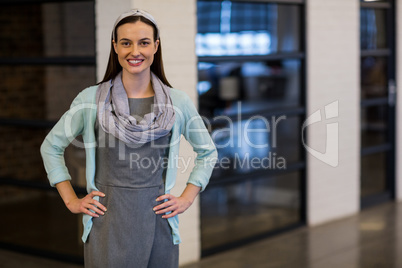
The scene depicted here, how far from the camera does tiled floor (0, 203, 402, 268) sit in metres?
4.50

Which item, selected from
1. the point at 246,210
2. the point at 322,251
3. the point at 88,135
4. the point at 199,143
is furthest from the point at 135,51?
the point at 246,210

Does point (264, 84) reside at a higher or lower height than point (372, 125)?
higher

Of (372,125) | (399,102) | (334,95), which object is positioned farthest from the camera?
(372,125)

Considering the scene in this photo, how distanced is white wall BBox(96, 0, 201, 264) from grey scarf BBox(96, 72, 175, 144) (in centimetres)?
179

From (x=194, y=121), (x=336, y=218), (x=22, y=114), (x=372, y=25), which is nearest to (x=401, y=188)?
(x=336, y=218)

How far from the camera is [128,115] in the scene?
2270mm

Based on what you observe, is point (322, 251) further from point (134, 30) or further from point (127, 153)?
point (134, 30)

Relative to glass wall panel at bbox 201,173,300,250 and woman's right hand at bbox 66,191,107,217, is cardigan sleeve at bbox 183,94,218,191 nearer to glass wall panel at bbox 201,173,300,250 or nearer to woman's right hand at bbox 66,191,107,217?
woman's right hand at bbox 66,191,107,217

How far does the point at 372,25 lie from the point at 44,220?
3574 mm

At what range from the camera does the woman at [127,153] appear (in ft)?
7.43

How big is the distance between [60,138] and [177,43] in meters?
2.08

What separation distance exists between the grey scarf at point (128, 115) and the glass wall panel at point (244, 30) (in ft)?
8.04

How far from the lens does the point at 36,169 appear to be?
6863 mm

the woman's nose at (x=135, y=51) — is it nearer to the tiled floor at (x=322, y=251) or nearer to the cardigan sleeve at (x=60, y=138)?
the cardigan sleeve at (x=60, y=138)
